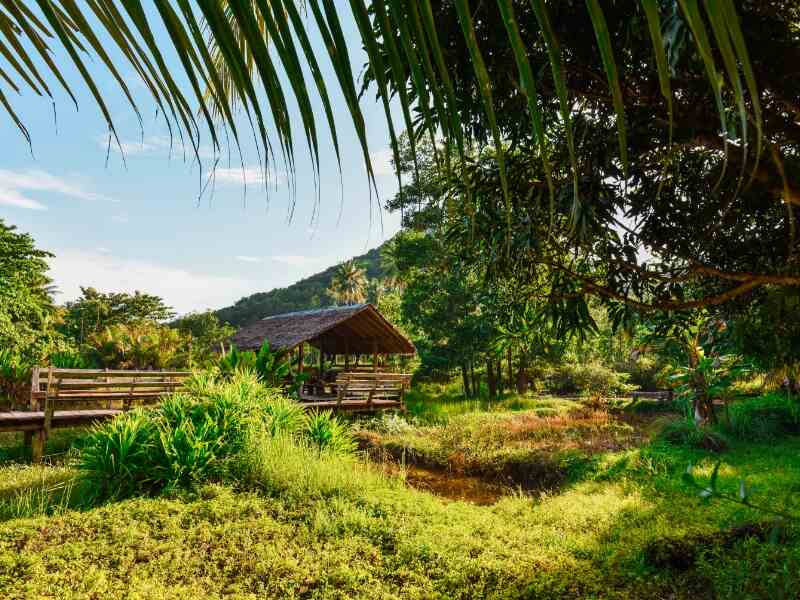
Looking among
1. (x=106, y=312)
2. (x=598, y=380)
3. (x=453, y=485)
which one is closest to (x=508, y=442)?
(x=453, y=485)

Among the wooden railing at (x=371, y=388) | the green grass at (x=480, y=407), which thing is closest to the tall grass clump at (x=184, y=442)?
the wooden railing at (x=371, y=388)

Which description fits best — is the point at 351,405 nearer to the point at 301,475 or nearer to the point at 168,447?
the point at 301,475

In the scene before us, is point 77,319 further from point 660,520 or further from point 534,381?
point 660,520

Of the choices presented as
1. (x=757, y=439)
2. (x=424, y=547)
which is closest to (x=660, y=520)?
(x=424, y=547)

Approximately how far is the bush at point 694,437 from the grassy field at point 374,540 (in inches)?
80.7

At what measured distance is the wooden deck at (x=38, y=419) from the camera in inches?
306

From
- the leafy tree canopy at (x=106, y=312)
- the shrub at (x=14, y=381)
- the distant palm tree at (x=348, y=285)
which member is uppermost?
the distant palm tree at (x=348, y=285)

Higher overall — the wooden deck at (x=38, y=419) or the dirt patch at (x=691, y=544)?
the wooden deck at (x=38, y=419)

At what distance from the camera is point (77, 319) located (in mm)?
31438

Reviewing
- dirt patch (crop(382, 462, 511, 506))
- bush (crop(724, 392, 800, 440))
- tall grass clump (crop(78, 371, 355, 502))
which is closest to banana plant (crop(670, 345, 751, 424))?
bush (crop(724, 392, 800, 440))

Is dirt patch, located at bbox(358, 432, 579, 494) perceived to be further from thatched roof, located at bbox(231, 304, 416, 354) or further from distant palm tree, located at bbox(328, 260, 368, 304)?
distant palm tree, located at bbox(328, 260, 368, 304)

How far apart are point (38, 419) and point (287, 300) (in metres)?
44.0

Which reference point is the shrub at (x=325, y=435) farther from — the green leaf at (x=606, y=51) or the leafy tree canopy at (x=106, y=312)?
the leafy tree canopy at (x=106, y=312)

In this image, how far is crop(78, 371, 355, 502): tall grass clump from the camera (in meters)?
5.37
